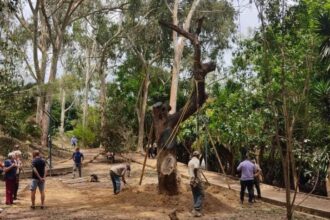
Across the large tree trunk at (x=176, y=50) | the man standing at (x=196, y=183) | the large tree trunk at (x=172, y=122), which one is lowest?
the man standing at (x=196, y=183)

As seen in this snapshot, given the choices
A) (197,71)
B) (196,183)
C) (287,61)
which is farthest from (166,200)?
(287,61)

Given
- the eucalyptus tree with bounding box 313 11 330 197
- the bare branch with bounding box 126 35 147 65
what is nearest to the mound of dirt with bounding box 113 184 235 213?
the eucalyptus tree with bounding box 313 11 330 197

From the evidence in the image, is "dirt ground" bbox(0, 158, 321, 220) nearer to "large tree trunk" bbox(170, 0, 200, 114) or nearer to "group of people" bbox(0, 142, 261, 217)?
"group of people" bbox(0, 142, 261, 217)

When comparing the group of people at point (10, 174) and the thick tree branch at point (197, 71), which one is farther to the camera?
the thick tree branch at point (197, 71)

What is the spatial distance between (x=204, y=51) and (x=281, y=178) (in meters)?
18.9

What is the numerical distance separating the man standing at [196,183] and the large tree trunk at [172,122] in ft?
5.37

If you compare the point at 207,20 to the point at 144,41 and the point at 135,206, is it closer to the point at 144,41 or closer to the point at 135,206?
the point at 144,41

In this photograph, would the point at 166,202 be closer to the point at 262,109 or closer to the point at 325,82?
the point at 325,82

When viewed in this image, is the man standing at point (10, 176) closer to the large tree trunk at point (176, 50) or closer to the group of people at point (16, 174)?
the group of people at point (16, 174)

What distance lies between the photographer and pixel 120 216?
11.2 metres

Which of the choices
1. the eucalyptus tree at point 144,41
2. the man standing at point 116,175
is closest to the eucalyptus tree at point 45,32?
the eucalyptus tree at point 144,41

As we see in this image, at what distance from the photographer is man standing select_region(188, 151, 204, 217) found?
36.6 ft

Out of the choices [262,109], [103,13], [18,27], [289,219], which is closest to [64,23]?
[103,13]

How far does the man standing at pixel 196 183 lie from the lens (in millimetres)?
11156
